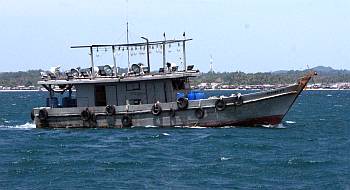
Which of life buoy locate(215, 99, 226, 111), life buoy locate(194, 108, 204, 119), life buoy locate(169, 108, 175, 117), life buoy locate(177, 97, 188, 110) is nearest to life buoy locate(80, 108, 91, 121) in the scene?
life buoy locate(169, 108, 175, 117)

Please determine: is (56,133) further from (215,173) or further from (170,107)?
(215,173)

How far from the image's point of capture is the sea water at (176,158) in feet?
88.8

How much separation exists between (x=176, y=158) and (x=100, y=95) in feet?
43.5

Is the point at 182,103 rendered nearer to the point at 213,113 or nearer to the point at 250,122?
the point at 213,113

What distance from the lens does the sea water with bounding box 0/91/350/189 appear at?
27062mm

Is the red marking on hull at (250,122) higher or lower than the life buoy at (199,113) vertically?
lower

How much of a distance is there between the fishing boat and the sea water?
715 mm

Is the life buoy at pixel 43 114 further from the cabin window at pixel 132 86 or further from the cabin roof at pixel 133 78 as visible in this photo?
the cabin window at pixel 132 86

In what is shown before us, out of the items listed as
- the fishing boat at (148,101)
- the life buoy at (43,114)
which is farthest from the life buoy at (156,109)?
the life buoy at (43,114)

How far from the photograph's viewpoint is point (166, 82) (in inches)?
1708

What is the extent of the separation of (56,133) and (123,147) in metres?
7.97

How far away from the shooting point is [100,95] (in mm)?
44562

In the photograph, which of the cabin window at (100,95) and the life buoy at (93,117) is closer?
the life buoy at (93,117)

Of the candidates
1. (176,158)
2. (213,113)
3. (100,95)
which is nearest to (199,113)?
(213,113)
